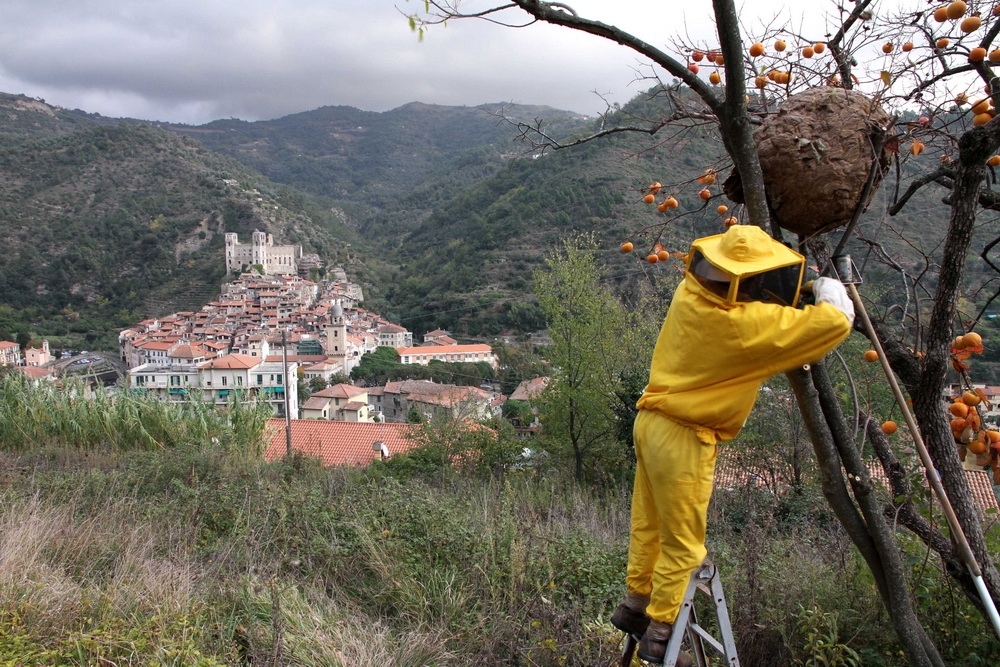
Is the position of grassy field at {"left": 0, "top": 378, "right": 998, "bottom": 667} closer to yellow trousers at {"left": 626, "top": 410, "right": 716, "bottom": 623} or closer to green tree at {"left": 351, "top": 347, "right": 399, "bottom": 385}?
yellow trousers at {"left": 626, "top": 410, "right": 716, "bottom": 623}

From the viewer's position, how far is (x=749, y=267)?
1.62 meters

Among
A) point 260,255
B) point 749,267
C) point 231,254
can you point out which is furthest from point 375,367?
point 749,267


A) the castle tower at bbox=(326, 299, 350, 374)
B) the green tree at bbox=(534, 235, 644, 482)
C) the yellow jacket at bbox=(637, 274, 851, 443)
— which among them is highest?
the yellow jacket at bbox=(637, 274, 851, 443)

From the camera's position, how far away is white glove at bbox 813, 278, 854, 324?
1.61 m

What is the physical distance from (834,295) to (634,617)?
3.81 feet

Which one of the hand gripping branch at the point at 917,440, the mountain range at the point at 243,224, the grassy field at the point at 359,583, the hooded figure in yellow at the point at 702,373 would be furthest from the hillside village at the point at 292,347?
the hand gripping branch at the point at 917,440

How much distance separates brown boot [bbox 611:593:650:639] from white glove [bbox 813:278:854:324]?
A: 3.55 ft

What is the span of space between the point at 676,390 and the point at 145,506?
3863 millimetres

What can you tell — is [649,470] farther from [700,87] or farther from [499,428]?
[499,428]

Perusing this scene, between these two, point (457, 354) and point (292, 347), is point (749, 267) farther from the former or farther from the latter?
point (292, 347)

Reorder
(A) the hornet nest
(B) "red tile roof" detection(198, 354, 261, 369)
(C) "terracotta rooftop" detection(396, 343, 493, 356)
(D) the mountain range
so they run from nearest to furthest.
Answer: (A) the hornet nest
(B) "red tile roof" detection(198, 354, 261, 369)
(C) "terracotta rooftop" detection(396, 343, 493, 356)
(D) the mountain range

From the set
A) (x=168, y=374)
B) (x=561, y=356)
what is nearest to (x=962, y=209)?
(x=561, y=356)

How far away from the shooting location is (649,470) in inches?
74.7

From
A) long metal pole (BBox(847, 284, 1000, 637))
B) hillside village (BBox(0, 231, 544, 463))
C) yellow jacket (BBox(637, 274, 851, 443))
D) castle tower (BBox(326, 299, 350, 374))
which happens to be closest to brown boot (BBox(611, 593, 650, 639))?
yellow jacket (BBox(637, 274, 851, 443))
